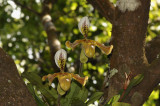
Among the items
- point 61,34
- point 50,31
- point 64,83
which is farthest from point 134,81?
point 61,34

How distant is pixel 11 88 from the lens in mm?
1666

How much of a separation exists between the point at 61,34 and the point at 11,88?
391 centimetres

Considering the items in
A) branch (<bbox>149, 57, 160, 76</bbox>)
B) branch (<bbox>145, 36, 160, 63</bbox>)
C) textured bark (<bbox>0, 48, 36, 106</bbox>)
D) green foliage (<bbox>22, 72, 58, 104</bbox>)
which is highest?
textured bark (<bbox>0, 48, 36, 106</bbox>)

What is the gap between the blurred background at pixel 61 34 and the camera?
14.8 feet

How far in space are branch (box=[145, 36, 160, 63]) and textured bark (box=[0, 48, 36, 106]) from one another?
106cm

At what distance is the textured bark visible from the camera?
5.37 feet

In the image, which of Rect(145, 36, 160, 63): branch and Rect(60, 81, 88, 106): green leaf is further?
Rect(145, 36, 160, 63): branch

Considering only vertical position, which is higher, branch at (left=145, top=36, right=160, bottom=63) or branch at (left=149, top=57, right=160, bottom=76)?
branch at (left=145, top=36, right=160, bottom=63)

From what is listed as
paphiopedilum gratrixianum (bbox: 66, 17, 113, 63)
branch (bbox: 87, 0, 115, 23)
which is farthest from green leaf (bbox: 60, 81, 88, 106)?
branch (bbox: 87, 0, 115, 23)

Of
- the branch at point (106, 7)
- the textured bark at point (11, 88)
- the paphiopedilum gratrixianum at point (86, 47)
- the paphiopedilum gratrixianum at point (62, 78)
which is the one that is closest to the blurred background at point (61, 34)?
the branch at point (106, 7)

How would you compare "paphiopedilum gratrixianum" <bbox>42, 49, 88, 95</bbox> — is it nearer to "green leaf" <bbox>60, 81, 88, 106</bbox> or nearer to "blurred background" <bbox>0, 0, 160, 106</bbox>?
"green leaf" <bbox>60, 81, 88, 106</bbox>

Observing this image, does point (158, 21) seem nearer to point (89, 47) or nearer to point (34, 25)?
point (34, 25)

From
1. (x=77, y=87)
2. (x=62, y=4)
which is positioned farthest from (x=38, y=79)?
(x=62, y=4)

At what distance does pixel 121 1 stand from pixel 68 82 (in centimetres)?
80
